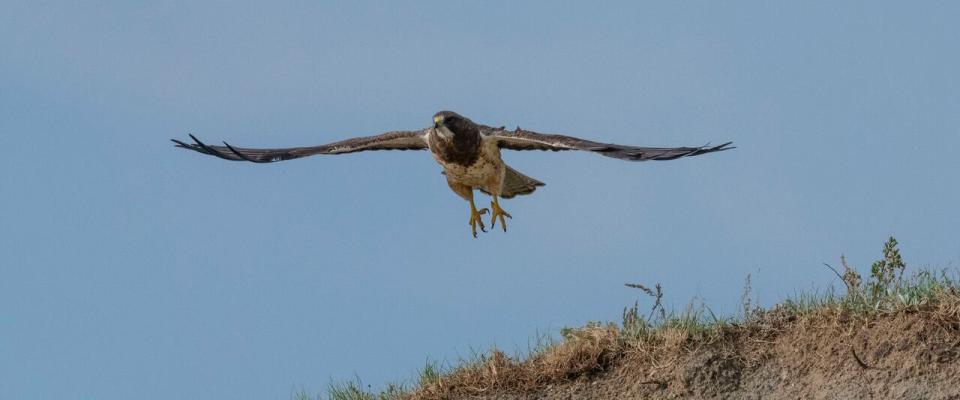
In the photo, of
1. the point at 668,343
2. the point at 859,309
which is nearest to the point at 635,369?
the point at 668,343

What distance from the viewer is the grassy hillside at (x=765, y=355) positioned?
28.6ft

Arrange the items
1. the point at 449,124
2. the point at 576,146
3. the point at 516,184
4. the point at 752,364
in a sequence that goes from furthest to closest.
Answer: the point at 516,184, the point at 449,124, the point at 576,146, the point at 752,364

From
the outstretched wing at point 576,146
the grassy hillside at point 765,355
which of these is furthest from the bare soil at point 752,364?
the outstretched wing at point 576,146

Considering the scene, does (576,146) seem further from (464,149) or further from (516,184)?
(516,184)

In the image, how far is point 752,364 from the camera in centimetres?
930

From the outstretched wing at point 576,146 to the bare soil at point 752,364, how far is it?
1472mm

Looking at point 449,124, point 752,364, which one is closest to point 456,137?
point 449,124

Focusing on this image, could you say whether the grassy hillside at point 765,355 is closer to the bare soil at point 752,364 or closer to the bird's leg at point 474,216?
the bare soil at point 752,364

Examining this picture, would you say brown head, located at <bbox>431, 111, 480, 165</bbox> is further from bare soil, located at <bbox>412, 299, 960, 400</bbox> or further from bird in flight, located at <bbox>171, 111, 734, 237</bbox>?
bare soil, located at <bbox>412, 299, 960, 400</bbox>

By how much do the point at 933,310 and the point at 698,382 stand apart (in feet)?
5.83

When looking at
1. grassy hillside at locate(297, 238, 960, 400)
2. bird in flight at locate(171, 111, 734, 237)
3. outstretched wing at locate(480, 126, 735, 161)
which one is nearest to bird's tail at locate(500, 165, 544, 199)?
bird in flight at locate(171, 111, 734, 237)

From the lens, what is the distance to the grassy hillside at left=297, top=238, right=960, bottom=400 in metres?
8.73

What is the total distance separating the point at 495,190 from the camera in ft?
39.2

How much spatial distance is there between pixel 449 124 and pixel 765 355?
360cm
